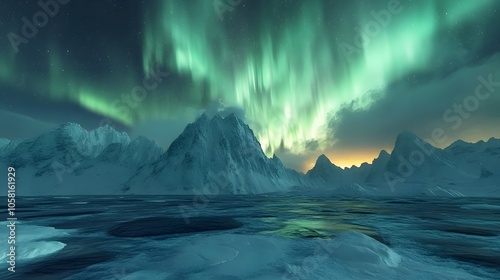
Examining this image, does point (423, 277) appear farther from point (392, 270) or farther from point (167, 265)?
point (167, 265)

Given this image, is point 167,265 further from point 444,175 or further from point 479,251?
point 444,175

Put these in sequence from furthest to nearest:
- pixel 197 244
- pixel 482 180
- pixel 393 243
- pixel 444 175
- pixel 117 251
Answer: pixel 444 175 → pixel 482 180 → pixel 393 243 → pixel 197 244 → pixel 117 251

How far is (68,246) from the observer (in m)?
13.6

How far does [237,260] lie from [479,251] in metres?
12.7

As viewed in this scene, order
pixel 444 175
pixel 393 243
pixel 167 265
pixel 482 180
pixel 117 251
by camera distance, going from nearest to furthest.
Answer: pixel 167 265, pixel 117 251, pixel 393 243, pixel 482 180, pixel 444 175

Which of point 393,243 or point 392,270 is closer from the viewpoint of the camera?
point 392,270

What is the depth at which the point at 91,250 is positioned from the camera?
12.7 m

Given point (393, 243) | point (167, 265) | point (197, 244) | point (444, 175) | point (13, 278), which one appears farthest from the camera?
point (444, 175)

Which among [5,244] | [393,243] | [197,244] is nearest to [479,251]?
[393,243]

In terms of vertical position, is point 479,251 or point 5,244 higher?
point 5,244

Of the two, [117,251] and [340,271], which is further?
[117,251]

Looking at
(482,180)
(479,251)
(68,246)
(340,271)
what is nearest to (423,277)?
→ (340,271)

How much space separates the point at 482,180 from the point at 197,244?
20315 cm

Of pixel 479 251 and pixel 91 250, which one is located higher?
pixel 91 250
